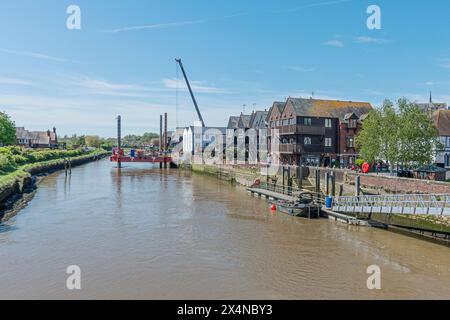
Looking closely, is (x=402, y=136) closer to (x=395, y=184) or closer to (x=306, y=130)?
(x=395, y=184)

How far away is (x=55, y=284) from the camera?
16781 millimetres

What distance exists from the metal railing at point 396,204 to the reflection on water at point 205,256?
68.4 inches

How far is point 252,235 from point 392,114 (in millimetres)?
22626

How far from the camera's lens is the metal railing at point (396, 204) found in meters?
21.7

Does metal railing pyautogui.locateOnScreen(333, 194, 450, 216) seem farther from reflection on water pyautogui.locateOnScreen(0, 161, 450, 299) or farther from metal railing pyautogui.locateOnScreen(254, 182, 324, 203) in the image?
metal railing pyautogui.locateOnScreen(254, 182, 324, 203)

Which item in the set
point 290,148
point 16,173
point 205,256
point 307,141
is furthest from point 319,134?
point 16,173

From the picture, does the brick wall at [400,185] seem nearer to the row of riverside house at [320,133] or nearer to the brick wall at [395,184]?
the brick wall at [395,184]

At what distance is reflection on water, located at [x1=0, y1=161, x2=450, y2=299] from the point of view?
54.1 ft

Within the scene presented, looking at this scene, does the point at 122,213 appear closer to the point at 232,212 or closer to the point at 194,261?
the point at 232,212

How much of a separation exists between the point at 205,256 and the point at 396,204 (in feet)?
45.4

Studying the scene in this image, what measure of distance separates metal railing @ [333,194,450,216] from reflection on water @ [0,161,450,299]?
5.70ft

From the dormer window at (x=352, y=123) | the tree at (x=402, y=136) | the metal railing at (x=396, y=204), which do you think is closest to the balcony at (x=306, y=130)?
the dormer window at (x=352, y=123)
